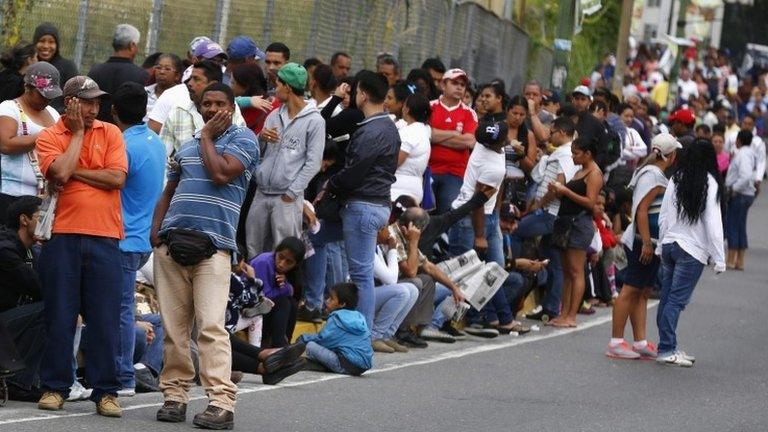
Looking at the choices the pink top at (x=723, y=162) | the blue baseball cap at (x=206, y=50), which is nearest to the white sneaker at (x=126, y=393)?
the blue baseball cap at (x=206, y=50)

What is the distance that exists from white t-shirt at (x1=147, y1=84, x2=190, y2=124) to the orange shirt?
278cm

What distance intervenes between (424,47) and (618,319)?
856 centimetres

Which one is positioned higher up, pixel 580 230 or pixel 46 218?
pixel 46 218

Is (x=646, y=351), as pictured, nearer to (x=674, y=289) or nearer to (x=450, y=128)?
(x=674, y=289)

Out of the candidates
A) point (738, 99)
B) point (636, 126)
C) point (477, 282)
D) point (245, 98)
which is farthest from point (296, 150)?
point (738, 99)

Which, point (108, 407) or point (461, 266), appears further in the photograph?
point (461, 266)

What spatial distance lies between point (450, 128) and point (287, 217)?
4086 millimetres

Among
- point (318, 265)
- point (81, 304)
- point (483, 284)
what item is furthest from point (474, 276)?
point (81, 304)

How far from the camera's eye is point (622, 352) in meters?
15.6

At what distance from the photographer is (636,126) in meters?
25.9

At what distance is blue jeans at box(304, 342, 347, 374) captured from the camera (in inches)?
513

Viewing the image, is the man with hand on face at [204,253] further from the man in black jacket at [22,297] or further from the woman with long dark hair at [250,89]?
the woman with long dark hair at [250,89]

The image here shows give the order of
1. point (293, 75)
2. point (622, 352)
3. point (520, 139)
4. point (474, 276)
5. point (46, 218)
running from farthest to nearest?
1. point (520, 139)
2. point (474, 276)
3. point (622, 352)
4. point (293, 75)
5. point (46, 218)

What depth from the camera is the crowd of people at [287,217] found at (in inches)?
392
